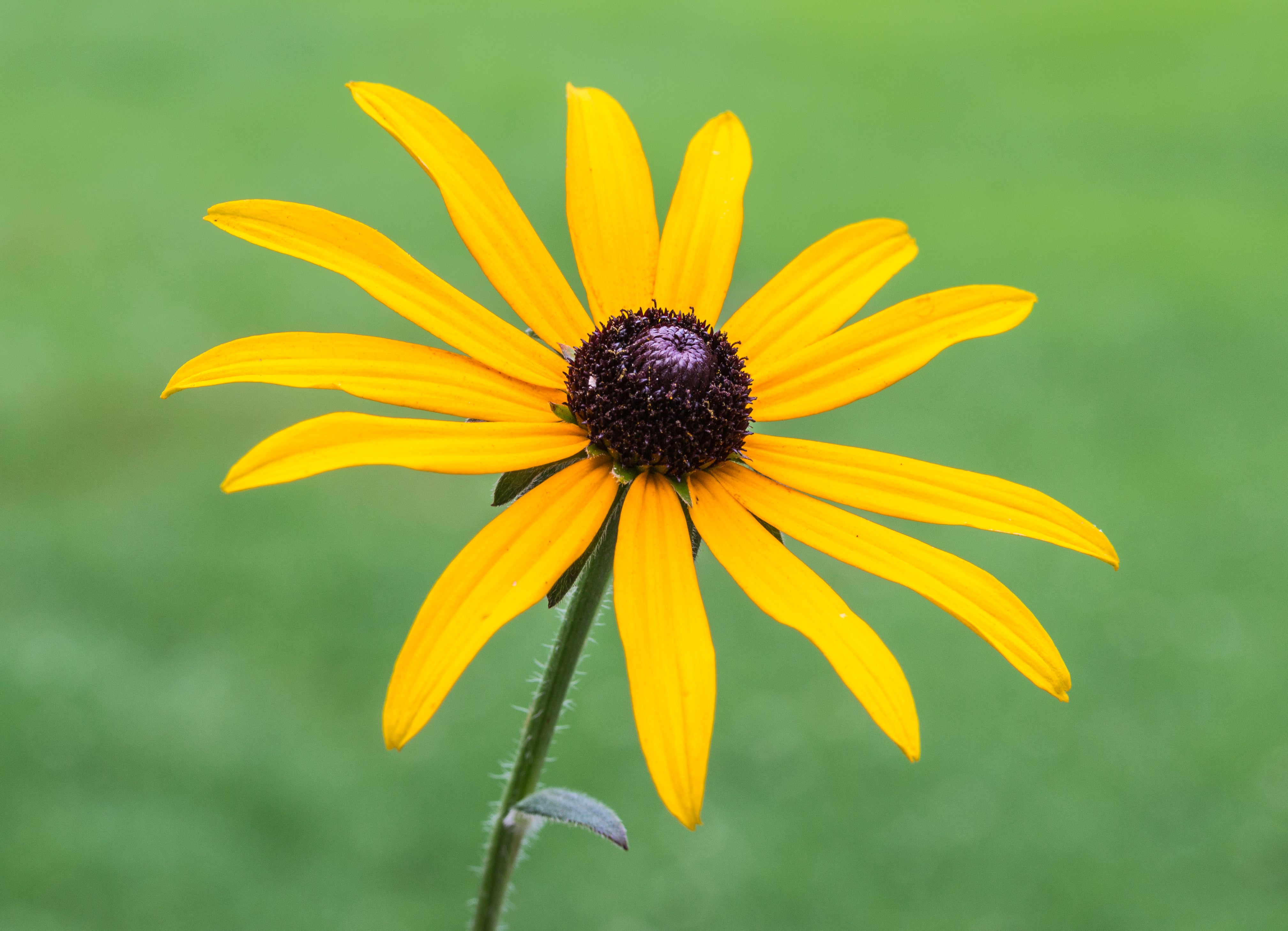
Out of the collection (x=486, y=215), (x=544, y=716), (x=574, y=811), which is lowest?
(x=574, y=811)

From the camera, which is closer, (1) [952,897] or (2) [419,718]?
(2) [419,718]

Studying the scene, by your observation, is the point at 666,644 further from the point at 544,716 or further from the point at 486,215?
the point at 486,215

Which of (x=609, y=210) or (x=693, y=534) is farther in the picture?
(x=609, y=210)

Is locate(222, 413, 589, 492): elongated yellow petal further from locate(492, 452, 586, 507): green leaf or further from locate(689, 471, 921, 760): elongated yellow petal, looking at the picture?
locate(689, 471, 921, 760): elongated yellow petal

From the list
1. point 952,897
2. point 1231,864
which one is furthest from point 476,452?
point 1231,864

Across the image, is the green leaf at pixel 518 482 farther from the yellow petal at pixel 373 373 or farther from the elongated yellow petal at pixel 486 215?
the elongated yellow petal at pixel 486 215

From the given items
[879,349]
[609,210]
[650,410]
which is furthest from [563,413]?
[879,349]

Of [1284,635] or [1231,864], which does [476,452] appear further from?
[1284,635]

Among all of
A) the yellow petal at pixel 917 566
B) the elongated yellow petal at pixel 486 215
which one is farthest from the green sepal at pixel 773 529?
the elongated yellow petal at pixel 486 215
